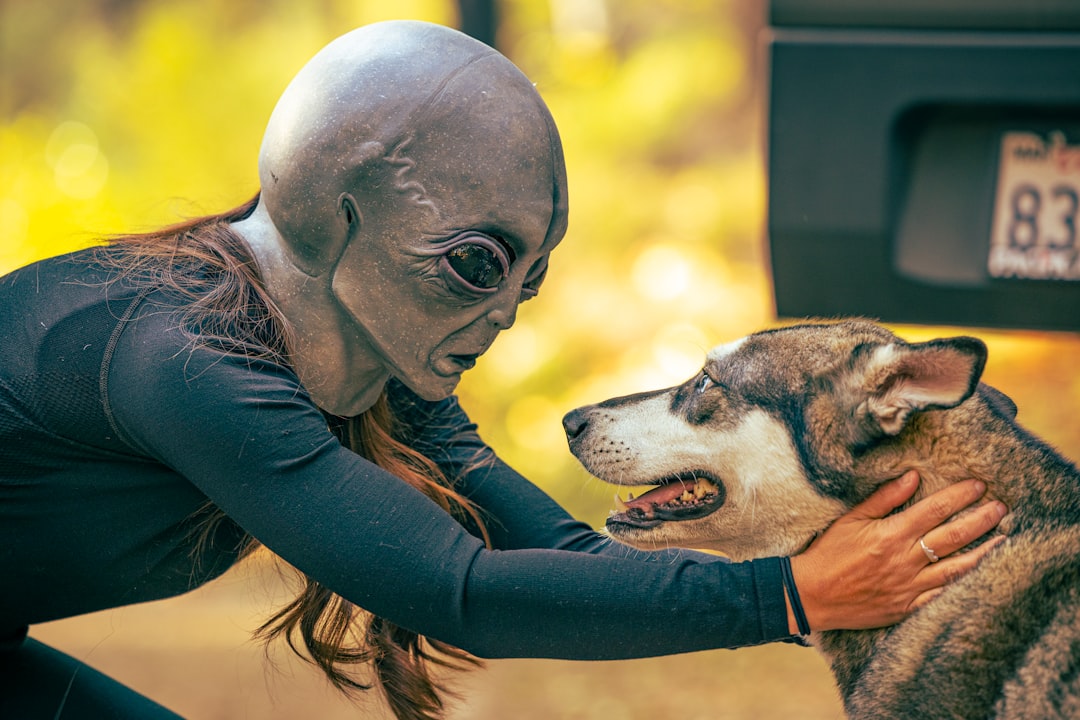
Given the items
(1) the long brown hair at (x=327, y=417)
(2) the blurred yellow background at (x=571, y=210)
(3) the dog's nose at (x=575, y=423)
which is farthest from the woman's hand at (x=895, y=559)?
(2) the blurred yellow background at (x=571, y=210)

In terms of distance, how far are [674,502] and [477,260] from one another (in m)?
0.73

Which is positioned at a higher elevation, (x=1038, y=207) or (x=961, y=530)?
(x=1038, y=207)

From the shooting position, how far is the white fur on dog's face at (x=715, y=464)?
254cm

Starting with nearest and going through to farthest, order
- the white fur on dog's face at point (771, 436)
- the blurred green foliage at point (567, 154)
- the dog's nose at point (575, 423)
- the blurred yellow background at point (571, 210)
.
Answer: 1. the white fur on dog's face at point (771, 436)
2. the dog's nose at point (575, 423)
3. the blurred yellow background at point (571, 210)
4. the blurred green foliage at point (567, 154)

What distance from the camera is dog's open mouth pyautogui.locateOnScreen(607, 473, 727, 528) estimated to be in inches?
103

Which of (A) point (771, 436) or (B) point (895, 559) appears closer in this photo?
(B) point (895, 559)

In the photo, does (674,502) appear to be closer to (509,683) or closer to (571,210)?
(509,683)

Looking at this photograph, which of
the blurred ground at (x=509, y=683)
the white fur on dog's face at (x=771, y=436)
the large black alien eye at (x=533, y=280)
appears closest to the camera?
the white fur on dog's face at (x=771, y=436)

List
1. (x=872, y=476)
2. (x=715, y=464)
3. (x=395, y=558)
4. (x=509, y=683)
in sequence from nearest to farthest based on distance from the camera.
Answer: (x=395, y=558)
(x=872, y=476)
(x=715, y=464)
(x=509, y=683)

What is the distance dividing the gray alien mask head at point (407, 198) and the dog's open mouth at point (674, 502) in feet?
1.63

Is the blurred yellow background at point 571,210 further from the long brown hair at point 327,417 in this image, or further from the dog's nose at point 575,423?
the dog's nose at point 575,423

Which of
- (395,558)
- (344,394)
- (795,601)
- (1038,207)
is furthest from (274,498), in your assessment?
(1038,207)

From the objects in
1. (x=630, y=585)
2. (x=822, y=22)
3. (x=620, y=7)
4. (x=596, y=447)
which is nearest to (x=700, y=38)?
(x=620, y=7)

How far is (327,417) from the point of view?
279 centimetres
